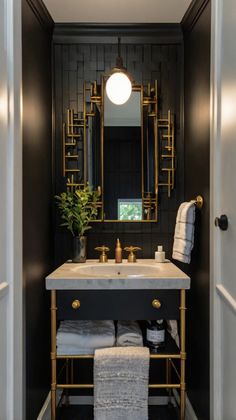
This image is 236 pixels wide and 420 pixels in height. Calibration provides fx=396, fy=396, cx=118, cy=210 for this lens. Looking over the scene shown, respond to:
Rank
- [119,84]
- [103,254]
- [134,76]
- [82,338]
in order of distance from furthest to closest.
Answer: [134,76] < [103,254] < [119,84] < [82,338]

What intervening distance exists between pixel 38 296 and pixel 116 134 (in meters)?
1.05

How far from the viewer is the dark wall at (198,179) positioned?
181 centimetres

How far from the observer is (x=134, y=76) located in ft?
7.89

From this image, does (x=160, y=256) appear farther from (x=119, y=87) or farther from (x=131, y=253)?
(x=119, y=87)

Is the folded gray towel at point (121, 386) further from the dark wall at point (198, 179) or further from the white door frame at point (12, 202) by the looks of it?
the white door frame at point (12, 202)

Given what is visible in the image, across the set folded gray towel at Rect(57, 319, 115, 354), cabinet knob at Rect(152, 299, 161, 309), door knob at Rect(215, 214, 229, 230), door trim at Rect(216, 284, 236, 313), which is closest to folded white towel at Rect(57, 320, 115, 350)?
folded gray towel at Rect(57, 319, 115, 354)

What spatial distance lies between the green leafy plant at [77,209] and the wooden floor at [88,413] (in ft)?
3.38

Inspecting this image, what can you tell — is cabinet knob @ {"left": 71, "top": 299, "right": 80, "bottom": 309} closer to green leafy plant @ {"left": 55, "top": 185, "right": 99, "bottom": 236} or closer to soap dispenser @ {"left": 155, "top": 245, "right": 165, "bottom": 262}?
green leafy plant @ {"left": 55, "top": 185, "right": 99, "bottom": 236}

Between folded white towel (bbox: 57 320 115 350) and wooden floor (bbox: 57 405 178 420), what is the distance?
0.58 metres

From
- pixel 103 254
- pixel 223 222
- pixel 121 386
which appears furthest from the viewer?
pixel 103 254

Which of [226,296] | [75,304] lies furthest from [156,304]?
[226,296]

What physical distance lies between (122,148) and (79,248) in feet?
2.15

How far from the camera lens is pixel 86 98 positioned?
2404mm

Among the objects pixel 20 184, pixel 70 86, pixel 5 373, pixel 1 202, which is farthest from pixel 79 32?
pixel 5 373
